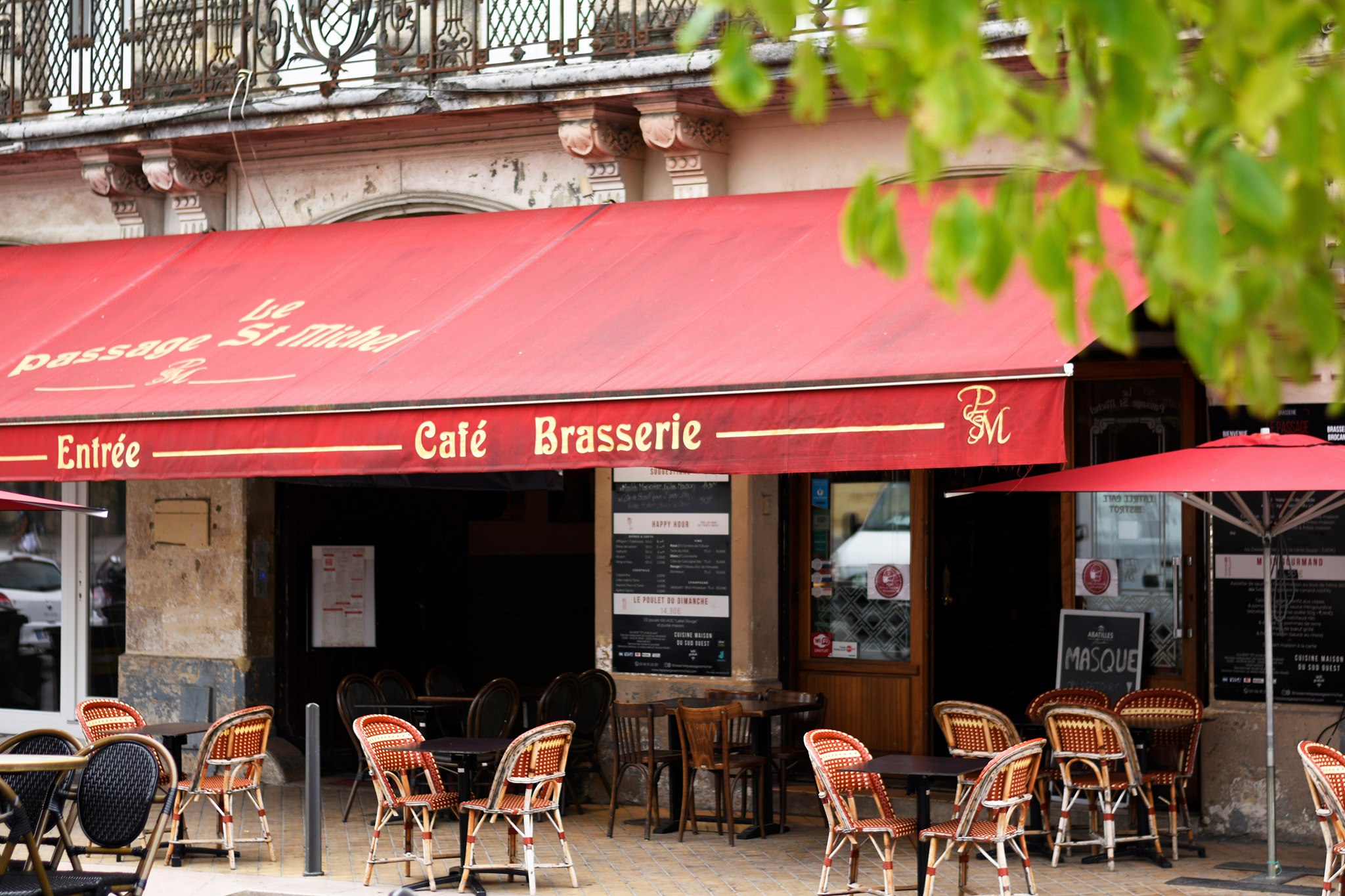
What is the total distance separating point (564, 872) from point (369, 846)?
1.34 m

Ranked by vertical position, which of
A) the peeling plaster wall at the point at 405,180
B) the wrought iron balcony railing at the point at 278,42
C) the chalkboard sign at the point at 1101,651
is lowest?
the chalkboard sign at the point at 1101,651

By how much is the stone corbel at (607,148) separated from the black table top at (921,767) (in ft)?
14.7

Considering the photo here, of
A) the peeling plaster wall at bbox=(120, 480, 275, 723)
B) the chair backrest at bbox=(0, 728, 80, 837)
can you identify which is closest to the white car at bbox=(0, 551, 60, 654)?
the peeling plaster wall at bbox=(120, 480, 275, 723)

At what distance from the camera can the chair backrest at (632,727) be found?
34.6ft

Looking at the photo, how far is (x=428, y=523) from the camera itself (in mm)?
14883

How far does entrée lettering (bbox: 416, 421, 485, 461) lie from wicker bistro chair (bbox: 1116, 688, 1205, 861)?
3.79 meters

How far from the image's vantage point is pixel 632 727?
11141mm

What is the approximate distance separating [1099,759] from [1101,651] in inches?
71.4

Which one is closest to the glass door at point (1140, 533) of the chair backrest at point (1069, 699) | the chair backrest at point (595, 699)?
the chair backrest at point (1069, 699)

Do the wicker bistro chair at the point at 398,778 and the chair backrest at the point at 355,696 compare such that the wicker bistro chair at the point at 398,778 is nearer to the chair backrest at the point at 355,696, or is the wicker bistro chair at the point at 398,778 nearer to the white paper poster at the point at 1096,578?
the chair backrest at the point at 355,696

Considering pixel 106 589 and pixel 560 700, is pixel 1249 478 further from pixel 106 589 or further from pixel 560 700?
pixel 106 589

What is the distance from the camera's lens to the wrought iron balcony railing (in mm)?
11562

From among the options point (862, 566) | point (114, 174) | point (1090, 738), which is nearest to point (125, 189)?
point (114, 174)

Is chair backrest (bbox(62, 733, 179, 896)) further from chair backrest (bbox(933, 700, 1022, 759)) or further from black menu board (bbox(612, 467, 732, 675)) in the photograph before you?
black menu board (bbox(612, 467, 732, 675))
